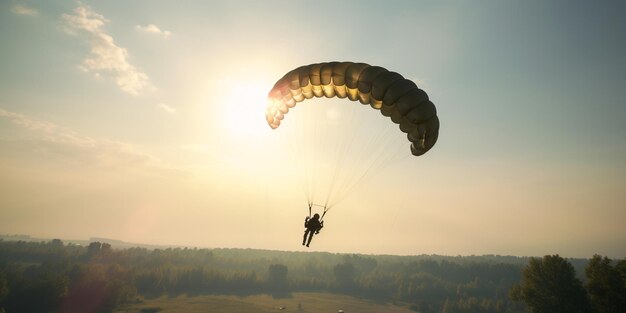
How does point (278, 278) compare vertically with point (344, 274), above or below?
below

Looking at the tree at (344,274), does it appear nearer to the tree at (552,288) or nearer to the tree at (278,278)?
the tree at (278,278)

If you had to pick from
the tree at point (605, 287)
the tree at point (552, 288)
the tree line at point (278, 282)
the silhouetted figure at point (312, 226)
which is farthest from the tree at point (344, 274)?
the silhouetted figure at point (312, 226)

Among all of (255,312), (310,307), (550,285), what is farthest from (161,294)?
(550,285)

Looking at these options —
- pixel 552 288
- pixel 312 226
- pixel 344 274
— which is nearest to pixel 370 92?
pixel 312 226

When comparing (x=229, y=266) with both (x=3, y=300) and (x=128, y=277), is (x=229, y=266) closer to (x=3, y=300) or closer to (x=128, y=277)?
(x=128, y=277)

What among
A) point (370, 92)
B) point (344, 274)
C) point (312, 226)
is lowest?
point (344, 274)

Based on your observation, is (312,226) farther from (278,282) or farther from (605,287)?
(278,282)
